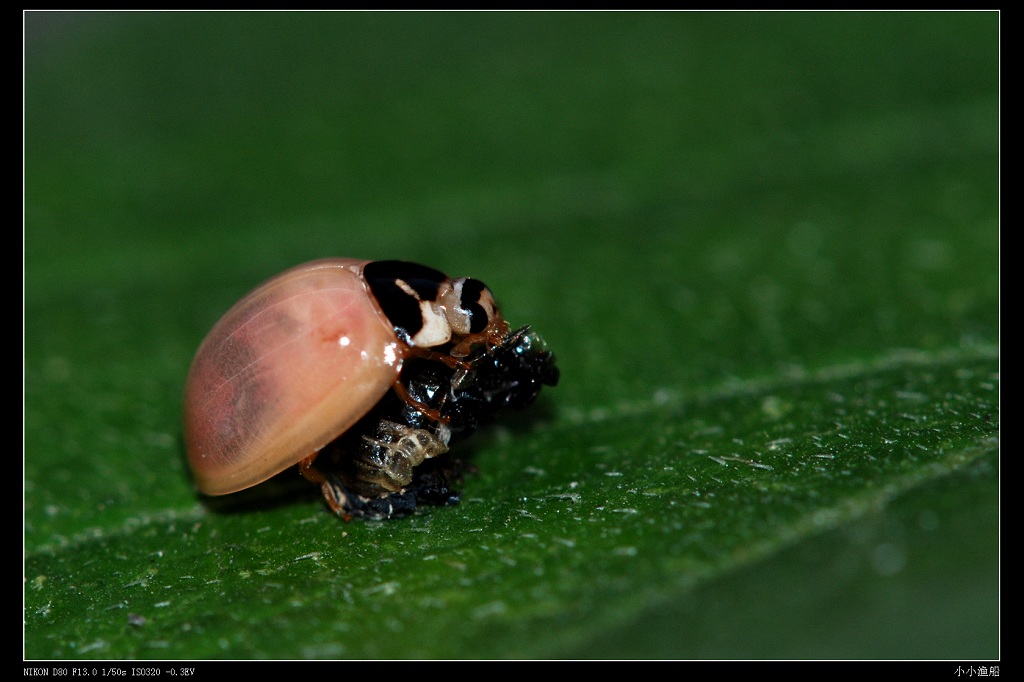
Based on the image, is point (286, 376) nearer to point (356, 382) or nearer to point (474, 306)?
point (356, 382)

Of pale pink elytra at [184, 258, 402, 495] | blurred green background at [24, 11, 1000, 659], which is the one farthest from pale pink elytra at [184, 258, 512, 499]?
blurred green background at [24, 11, 1000, 659]

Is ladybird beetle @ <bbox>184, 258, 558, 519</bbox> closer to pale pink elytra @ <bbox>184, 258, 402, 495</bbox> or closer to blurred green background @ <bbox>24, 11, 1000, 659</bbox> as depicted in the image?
pale pink elytra @ <bbox>184, 258, 402, 495</bbox>

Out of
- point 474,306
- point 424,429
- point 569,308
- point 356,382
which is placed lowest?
point 424,429

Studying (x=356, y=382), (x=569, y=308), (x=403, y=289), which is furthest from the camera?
(x=569, y=308)

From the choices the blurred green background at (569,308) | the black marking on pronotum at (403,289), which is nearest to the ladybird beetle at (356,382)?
the black marking on pronotum at (403,289)

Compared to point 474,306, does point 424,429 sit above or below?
below

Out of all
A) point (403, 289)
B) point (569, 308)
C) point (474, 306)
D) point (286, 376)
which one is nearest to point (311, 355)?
point (286, 376)

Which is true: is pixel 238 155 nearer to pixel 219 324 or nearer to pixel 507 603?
pixel 219 324

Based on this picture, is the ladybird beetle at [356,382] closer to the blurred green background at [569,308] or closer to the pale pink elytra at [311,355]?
the pale pink elytra at [311,355]
